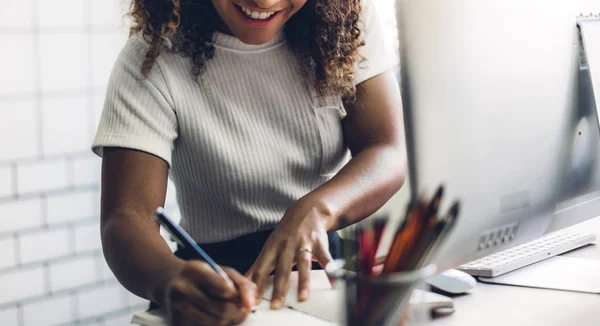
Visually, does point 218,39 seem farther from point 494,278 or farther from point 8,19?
point 8,19

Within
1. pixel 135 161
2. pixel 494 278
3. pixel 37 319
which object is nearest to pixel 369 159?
pixel 494 278

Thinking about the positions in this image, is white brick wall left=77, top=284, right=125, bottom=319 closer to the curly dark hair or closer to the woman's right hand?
the curly dark hair

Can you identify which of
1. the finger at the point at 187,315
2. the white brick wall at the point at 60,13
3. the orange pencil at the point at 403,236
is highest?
the orange pencil at the point at 403,236

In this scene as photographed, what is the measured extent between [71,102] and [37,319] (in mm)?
636

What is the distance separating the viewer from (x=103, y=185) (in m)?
1.25

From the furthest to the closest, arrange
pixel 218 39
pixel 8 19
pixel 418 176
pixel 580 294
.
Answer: pixel 8 19 → pixel 218 39 → pixel 580 294 → pixel 418 176

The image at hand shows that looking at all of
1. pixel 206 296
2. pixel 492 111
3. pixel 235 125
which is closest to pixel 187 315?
pixel 206 296

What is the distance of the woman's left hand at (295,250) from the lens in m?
0.98

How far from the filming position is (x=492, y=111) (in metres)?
1.07

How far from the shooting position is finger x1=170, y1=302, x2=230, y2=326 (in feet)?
2.52

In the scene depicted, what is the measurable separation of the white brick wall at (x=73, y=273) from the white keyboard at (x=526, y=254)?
139 cm

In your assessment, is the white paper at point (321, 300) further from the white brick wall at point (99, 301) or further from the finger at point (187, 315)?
the white brick wall at point (99, 301)

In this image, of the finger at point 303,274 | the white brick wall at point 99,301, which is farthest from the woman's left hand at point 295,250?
the white brick wall at point 99,301

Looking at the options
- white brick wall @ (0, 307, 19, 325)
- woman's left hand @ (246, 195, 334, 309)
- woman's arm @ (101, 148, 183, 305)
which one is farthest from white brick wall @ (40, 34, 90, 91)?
woman's left hand @ (246, 195, 334, 309)
